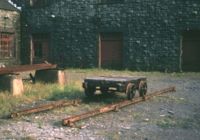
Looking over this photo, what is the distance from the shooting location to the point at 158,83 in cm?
1678

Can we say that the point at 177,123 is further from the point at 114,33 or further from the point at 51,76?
the point at 114,33

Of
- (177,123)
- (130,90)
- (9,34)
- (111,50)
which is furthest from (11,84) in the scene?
(9,34)

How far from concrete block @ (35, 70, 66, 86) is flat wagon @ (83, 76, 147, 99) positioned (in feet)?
10.4

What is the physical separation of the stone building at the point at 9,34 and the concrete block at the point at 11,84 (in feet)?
38.7

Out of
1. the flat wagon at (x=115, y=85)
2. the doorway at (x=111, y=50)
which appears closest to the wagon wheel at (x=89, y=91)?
the flat wagon at (x=115, y=85)

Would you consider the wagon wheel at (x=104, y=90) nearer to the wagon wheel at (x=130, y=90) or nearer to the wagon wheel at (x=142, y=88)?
the wagon wheel at (x=130, y=90)

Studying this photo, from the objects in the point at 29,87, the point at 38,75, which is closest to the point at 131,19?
the point at 38,75

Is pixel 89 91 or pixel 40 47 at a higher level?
pixel 40 47

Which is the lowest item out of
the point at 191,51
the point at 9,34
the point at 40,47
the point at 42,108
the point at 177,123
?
the point at 177,123

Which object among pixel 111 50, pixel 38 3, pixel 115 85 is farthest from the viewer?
pixel 38 3

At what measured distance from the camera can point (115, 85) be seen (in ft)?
37.4

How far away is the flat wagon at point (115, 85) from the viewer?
449 inches

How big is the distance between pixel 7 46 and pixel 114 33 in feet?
22.8

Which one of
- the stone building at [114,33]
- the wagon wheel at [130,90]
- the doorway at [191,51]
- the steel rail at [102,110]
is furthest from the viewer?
the stone building at [114,33]
